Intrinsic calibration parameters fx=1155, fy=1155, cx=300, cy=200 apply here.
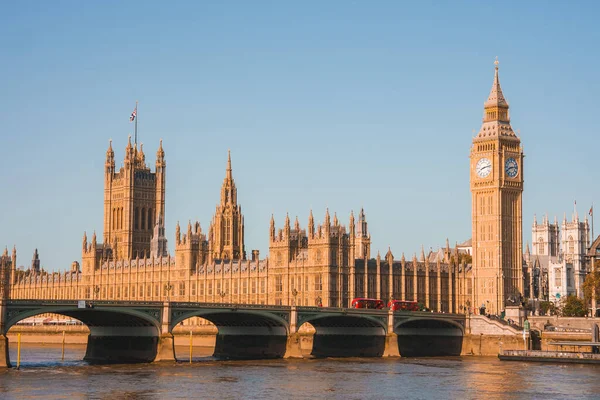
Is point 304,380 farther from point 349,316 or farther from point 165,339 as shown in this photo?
point 349,316

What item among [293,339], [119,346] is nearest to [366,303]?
[293,339]

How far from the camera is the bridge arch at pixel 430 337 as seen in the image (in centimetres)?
12812

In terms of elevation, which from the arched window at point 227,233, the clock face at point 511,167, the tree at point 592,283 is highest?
the clock face at point 511,167

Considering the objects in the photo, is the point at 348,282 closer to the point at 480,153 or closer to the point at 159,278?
the point at 480,153

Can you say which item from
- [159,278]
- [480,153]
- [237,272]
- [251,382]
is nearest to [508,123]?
[480,153]

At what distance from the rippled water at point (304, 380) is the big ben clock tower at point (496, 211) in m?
37.7

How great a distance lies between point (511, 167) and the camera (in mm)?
152375

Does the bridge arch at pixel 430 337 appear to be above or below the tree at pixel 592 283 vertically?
below

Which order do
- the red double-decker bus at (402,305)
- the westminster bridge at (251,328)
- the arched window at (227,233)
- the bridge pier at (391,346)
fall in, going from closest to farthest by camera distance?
the westminster bridge at (251,328)
the bridge pier at (391,346)
the red double-decker bus at (402,305)
the arched window at (227,233)

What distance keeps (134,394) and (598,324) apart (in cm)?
6767

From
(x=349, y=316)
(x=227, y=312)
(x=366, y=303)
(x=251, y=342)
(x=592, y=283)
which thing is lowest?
(x=251, y=342)

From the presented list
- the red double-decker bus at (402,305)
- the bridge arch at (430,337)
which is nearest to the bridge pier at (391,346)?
the bridge arch at (430,337)

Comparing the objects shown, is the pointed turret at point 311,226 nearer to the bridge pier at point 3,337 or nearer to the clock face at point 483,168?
the clock face at point 483,168

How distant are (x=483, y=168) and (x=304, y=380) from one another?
6805 centimetres
